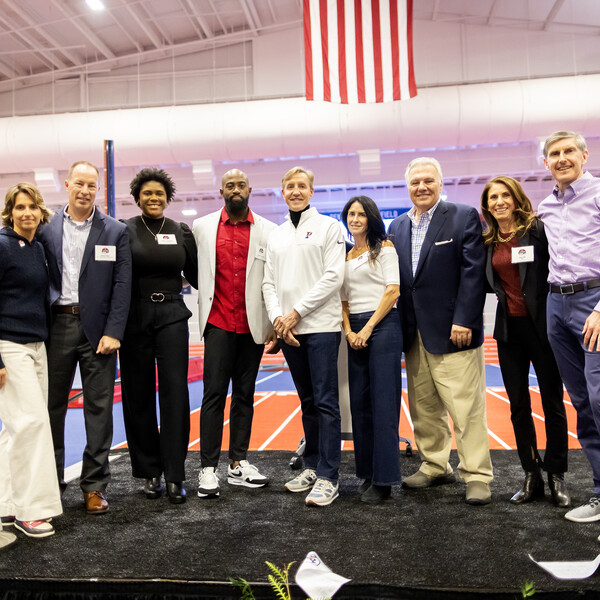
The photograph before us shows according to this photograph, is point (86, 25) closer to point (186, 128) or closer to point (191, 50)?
point (191, 50)

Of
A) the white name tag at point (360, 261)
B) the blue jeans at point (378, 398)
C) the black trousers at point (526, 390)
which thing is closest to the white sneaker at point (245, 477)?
the blue jeans at point (378, 398)

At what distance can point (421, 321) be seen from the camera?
277cm

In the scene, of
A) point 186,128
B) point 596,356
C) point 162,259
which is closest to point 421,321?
point 596,356

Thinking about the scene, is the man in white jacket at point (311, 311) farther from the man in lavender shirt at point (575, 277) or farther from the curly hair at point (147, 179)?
the man in lavender shirt at point (575, 277)

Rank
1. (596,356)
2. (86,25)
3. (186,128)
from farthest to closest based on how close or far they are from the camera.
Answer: (86,25)
(186,128)
(596,356)

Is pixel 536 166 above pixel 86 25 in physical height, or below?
below

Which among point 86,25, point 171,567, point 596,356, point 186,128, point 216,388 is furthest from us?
point 86,25

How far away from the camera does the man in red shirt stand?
2889mm

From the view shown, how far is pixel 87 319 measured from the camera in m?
2.60

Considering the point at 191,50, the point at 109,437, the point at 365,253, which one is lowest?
the point at 109,437

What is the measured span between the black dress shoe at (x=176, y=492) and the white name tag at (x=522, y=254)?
6.44 ft

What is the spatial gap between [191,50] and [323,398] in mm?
8863

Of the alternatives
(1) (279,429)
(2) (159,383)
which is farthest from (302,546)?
(1) (279,429)

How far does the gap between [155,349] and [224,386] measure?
41cm
